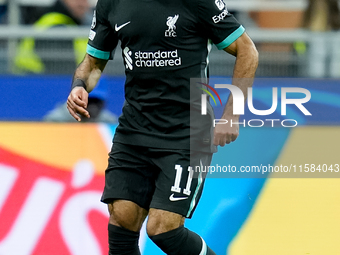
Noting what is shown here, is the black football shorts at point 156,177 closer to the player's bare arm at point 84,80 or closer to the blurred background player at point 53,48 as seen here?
the player's bare arm at point 84,80

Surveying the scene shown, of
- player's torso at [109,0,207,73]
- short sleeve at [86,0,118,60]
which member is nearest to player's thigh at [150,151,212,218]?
player's torso at [109,0,207,73]

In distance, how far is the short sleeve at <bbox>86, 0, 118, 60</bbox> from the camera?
3.54 metres

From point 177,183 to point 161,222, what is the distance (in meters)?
0.23

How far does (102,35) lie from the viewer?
3604mm

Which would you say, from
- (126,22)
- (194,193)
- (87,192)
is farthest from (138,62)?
(87,192)

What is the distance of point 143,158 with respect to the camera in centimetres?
343

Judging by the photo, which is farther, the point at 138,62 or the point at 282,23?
the point at 282,23

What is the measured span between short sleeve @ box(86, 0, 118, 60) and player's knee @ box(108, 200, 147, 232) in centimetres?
93

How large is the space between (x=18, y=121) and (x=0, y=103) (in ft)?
8.07

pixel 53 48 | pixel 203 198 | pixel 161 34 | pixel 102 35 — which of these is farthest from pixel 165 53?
pixel 53 48

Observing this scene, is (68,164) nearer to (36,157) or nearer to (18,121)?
(36,157)

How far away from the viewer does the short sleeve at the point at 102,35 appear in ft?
11.6

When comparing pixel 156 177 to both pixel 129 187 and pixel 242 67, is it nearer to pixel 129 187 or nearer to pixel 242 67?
pixel 129 187

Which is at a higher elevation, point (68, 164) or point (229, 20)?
point (229, 20)
